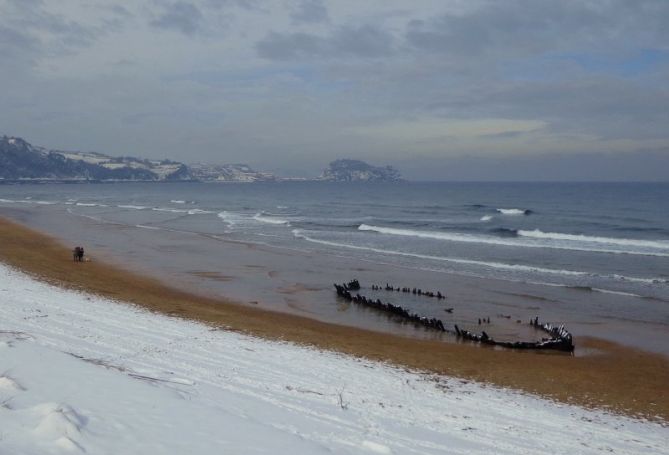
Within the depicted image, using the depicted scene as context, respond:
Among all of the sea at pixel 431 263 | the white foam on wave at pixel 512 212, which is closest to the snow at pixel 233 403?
the sea at pixel 431 263

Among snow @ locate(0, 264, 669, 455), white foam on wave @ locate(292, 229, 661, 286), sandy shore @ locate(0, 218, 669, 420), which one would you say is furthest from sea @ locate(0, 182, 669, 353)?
snow @ locate(0, 264, 669, 455)

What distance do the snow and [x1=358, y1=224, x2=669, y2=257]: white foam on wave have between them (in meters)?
31.9

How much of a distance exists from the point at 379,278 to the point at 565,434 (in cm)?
1961

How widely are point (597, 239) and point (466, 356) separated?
3513cm

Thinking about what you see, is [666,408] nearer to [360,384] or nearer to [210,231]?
[360,384]

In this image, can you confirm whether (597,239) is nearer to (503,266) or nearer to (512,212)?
(503,266)

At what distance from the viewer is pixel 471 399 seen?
1169 centimetres

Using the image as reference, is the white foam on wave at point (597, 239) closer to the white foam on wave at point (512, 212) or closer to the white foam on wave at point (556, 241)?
the white foam on wave at point (556, 241)

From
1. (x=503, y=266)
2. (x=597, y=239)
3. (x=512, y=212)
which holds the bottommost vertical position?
(x=503, y=266)

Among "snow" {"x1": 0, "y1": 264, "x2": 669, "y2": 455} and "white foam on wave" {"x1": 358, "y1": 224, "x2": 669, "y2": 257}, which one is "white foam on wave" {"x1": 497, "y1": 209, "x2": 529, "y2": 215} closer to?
"white foam on wave" {"x1": 358, "y1": 224, "x2": 669, "y2": 257}

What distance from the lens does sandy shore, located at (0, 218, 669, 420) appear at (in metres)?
13.3

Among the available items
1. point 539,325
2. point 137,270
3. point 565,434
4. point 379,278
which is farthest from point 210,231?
point 565,434

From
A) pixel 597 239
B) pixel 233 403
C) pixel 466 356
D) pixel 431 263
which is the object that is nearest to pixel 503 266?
pixel 431 263

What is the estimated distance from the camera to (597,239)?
4612 centimetres
